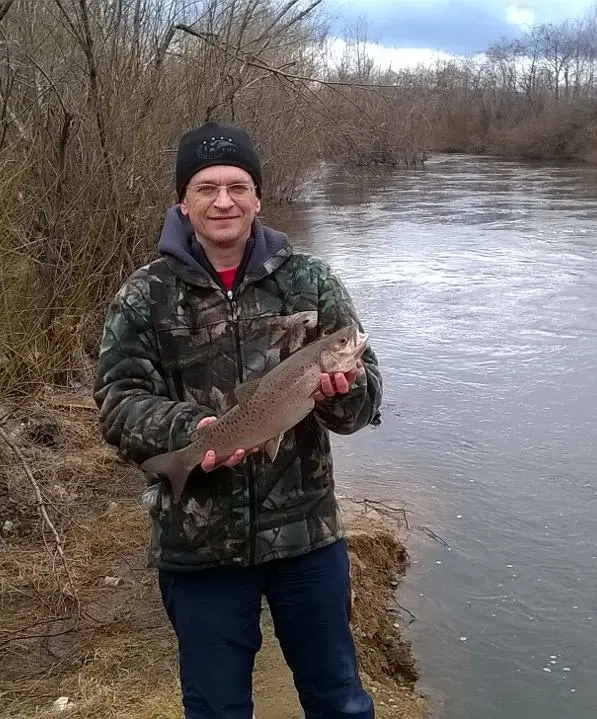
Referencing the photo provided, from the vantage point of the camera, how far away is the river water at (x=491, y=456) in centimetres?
443

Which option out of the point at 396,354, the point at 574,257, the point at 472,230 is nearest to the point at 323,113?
the point at 396,354

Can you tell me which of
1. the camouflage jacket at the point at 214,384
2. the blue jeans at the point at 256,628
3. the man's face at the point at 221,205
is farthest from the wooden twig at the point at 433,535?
the man's face at the point at 221,205

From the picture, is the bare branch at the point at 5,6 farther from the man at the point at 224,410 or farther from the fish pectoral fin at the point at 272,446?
the fish pectoral fin at the point at 272,446

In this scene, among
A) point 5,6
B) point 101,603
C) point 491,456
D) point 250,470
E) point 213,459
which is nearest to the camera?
point 213,459

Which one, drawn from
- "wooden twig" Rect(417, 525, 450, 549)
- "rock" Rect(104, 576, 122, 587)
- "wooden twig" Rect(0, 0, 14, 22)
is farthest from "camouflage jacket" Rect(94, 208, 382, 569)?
"wooden twig" Rect(0, 0, 14, 22)

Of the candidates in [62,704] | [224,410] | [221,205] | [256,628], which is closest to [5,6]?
[221,205]

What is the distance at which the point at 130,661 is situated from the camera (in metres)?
3.83

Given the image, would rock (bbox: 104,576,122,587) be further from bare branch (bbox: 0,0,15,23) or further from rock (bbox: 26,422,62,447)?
bare branch (bbox: 0,0,15,23)

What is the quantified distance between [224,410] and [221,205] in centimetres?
59

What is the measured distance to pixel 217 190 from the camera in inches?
96.2

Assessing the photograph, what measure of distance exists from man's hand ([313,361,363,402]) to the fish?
15mm

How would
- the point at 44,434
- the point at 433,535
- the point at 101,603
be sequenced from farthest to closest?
the point at 44,434, the point at 433,535, the point at 101,603

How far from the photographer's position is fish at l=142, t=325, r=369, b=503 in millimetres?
2350

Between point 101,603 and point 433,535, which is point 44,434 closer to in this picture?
point 101,603
